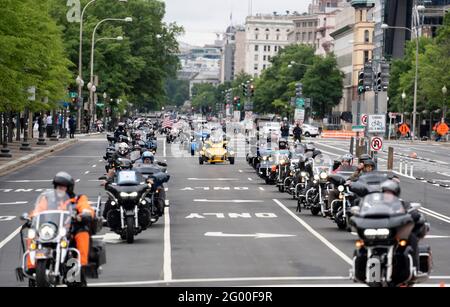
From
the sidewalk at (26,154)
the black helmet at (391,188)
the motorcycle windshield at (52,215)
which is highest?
the black helmet at (391,188)

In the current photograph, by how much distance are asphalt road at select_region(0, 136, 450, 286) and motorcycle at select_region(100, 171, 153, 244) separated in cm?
30

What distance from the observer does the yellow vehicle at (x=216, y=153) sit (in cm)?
6203

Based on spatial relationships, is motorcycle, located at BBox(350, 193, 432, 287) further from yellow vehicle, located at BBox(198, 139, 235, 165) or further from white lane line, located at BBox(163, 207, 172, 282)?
yellow vehicle, located at BBox(198, 139, 235, 165)

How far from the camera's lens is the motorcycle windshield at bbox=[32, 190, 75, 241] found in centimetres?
1570

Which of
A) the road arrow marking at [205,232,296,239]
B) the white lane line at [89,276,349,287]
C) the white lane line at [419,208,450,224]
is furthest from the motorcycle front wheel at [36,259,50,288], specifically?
the white lane line at [419,208,450,224]

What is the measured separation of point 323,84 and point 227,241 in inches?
6268

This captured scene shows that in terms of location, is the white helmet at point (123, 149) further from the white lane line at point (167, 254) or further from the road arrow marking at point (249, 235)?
the road arrow marking at point (249, 235)

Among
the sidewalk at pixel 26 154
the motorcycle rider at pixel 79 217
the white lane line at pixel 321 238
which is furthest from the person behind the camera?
the sidewalk at pixel 26 154

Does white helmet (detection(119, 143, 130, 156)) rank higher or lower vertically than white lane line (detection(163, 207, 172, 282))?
higher

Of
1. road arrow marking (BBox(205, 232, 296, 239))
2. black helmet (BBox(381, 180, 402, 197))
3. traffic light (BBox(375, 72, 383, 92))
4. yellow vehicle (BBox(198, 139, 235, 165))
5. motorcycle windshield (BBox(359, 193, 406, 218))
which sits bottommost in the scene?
yellow vehicle (BBox(198, 139, 235, 165))

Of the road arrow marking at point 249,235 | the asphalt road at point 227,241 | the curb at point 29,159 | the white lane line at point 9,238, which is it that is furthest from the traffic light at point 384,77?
the white lane line at point 9,238

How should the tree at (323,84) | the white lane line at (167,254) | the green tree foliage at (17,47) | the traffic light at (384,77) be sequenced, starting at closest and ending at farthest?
the white lane line at (167,254) → the green tree foliage at (17,47) → the traffic light at (384,77) → the tree at (323,84)

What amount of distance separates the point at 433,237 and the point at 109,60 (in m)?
105

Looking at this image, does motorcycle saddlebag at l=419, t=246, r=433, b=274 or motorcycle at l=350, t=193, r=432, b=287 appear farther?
motorcycle saddlebag at l=419, t=246, r=433, b=274
